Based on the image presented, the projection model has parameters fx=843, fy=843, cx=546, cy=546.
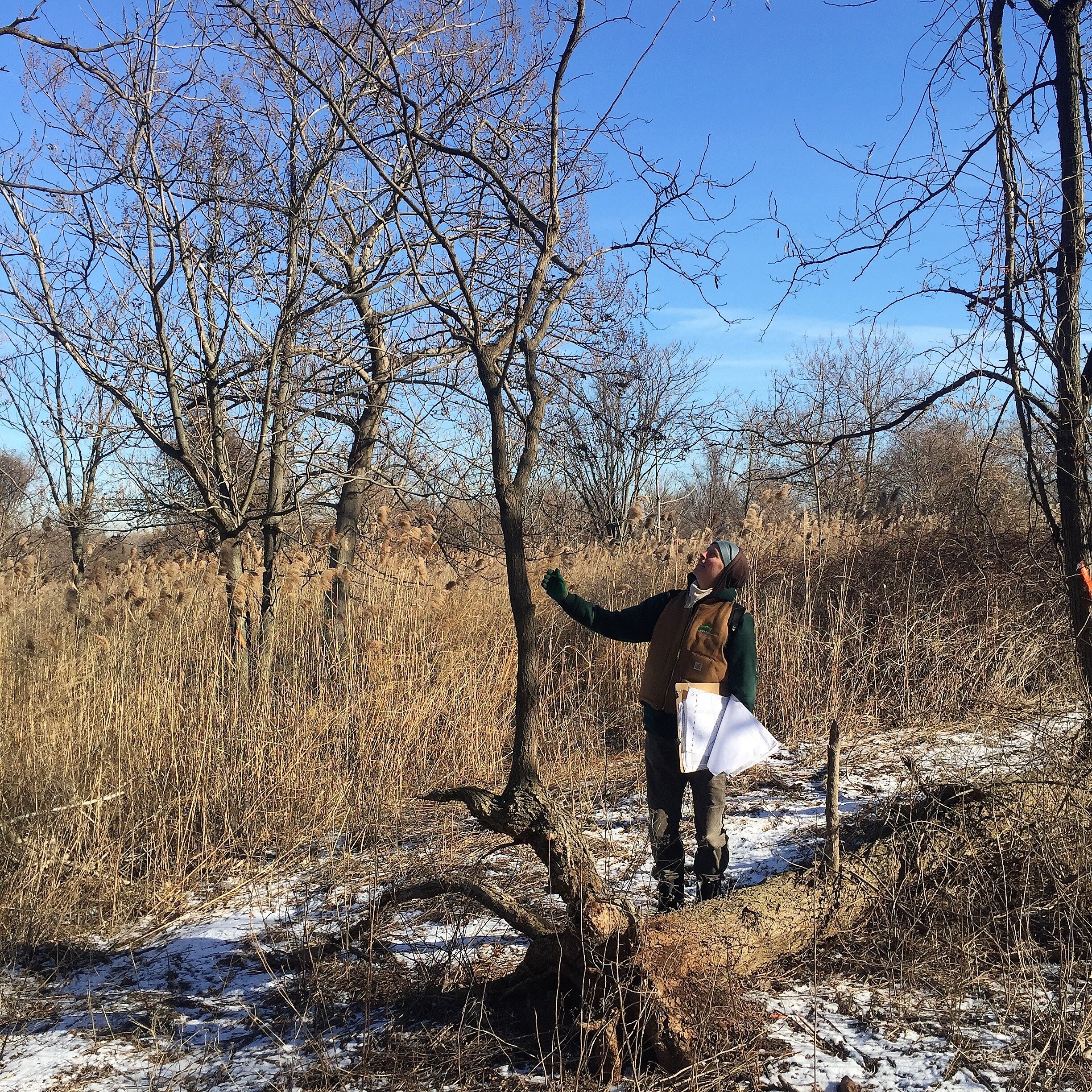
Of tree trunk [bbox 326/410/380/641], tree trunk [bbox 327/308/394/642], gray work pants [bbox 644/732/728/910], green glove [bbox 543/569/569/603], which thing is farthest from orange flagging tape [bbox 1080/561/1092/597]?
tree trunk [bbox 326/410/380/641]

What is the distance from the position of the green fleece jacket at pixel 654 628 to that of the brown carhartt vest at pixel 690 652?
36mm

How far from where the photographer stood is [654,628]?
3904 mm

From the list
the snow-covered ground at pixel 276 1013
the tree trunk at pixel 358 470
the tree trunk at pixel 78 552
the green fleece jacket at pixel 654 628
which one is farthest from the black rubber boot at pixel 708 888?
the tree trunk at pixel 78 552

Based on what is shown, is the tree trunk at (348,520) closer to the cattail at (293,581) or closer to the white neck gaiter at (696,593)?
the cattail at (293,581)

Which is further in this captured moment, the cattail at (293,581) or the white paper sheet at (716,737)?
the cattail at (293,581)

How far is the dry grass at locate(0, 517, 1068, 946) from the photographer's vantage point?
4.48 metres

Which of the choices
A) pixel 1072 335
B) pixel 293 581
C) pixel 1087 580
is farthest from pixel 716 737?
pixel 293 581

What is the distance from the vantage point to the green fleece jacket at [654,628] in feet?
12.1

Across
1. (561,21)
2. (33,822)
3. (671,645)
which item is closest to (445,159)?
(561,21)

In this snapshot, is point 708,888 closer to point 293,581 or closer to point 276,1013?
point 276,1013

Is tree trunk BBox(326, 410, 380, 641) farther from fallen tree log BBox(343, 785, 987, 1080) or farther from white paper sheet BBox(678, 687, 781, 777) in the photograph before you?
fallen tree log BBox(343, 785, 987, 1080)

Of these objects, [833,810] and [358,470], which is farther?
[358,470]

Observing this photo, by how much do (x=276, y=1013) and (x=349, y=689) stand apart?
7.92 ft

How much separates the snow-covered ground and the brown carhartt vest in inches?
29.5
